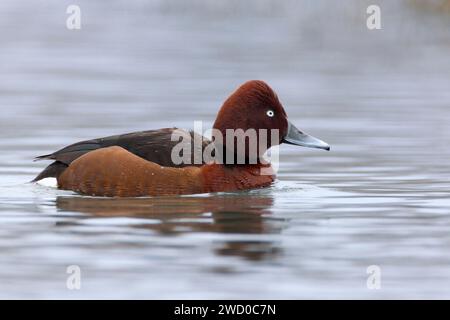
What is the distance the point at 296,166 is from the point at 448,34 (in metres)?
10.2

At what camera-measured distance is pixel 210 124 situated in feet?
49.3

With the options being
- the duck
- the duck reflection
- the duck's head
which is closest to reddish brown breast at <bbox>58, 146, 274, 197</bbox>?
the duck

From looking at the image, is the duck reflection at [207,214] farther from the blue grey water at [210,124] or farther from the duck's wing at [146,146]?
the duck's wing at [146,146]

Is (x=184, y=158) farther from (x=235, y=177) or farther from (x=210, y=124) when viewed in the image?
(x=210, y=124)

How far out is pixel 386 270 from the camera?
8.14 m

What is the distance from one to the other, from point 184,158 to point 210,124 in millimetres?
4369

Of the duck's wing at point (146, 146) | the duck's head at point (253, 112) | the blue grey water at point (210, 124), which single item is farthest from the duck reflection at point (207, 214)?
the duck's head at point (253, 112)

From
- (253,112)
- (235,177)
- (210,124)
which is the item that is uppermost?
(253,112)

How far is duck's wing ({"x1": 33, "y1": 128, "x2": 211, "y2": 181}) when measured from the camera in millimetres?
10648

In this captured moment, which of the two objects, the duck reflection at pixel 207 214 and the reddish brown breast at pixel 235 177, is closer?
the duck reflection at pixel 207 214

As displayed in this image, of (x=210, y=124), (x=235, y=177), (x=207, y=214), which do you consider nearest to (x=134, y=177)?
(x=235, y=177)

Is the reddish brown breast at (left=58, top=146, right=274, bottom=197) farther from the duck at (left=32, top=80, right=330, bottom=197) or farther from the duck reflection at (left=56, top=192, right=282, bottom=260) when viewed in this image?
the duck reflection at (left=56, top=192, right=282, bottom=260)

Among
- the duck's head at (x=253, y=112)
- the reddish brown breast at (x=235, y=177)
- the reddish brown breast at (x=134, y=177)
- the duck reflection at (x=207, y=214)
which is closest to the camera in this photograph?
the duck reflection at (x=207, y=214)

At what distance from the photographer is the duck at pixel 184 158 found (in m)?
10.6
